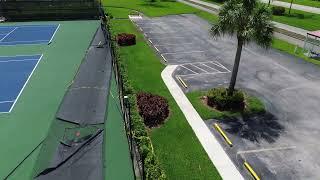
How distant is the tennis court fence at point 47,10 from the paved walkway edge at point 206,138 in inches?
1283

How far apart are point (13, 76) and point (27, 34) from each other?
16941mm

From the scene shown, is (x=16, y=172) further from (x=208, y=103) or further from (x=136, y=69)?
(x=136, y=69)

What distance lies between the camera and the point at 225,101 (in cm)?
2334

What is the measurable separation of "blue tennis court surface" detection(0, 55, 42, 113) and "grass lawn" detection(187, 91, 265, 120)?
549 inches

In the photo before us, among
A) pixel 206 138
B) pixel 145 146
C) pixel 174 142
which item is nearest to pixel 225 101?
pixel 206 138

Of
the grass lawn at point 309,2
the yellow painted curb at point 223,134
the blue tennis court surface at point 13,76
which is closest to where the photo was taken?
the yellow painted curb at point 223,134

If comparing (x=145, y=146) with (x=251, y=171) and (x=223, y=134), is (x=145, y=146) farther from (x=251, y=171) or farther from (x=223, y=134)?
(x=223, y=134)

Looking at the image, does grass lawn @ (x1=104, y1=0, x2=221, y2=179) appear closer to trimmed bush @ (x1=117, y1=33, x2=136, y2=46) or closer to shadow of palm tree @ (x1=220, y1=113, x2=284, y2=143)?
A: trimmed bush @ (x1=117, y1=33, x2=136, y2=46)

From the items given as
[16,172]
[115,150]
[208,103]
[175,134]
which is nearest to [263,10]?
[208,103]

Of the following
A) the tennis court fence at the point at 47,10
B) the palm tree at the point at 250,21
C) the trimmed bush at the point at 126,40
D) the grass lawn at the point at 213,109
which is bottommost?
the grass lawn at the point at 213,109

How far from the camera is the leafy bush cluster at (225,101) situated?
2342 cm

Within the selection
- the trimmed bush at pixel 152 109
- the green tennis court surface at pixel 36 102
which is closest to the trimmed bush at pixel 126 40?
the green tennis court surface at pixel 36 102

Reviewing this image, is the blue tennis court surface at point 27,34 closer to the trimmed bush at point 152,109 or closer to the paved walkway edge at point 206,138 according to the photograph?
the paved walkway edge at point 206,138

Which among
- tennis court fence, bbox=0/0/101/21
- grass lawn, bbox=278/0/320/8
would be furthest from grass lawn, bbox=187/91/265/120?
grass lawn, bbox=278/0/320/8
